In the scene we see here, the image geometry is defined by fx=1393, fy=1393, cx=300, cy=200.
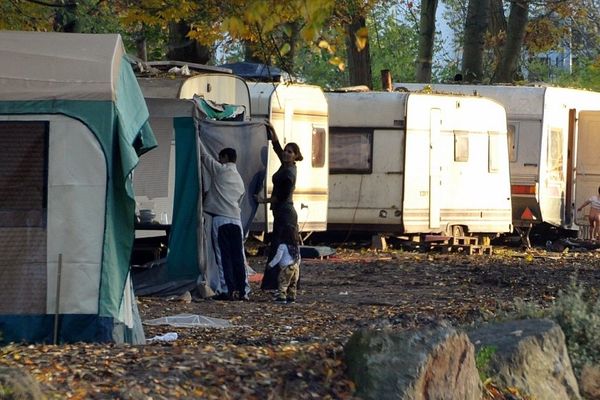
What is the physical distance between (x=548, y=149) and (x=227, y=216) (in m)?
12.4

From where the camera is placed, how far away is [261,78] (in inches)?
857

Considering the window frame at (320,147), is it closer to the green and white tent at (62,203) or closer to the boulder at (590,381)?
the green and white tent at (62,203)

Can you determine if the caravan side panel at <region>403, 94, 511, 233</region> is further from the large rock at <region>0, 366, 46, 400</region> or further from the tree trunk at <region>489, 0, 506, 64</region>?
the large rock at <region>0, 366, 46, 400</region>

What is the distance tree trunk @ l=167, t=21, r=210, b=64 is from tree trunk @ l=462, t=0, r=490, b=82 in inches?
358

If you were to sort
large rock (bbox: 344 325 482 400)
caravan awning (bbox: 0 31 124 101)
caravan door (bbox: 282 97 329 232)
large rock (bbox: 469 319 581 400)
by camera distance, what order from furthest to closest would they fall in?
caravan door (bbox: 282 97 329 232), caravan awning (bbox: 0 31 124 101), large rock (bbox: 469 319 581 400), large rock (bbox: 344 325 482 400)

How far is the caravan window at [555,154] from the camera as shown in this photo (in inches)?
1027

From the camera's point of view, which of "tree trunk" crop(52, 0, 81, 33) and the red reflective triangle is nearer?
"tree trunk" crop(52, 0, 81, 33)

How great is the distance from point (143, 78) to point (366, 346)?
33.6 ft

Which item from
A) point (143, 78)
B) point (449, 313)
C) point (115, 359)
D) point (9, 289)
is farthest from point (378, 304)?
point (115, 359)

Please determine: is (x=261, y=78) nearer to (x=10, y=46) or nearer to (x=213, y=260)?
(x=213, y=260)

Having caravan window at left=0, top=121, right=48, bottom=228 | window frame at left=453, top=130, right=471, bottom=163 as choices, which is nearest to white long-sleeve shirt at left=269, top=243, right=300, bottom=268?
caravan window at left=0, top=121, right=48, bottom=228

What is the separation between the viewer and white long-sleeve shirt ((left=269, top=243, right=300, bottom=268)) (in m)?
14.9

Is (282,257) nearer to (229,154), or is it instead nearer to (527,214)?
(229,154)


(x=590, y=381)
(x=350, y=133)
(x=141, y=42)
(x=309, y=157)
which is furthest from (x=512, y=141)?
(x=590, y=381)
